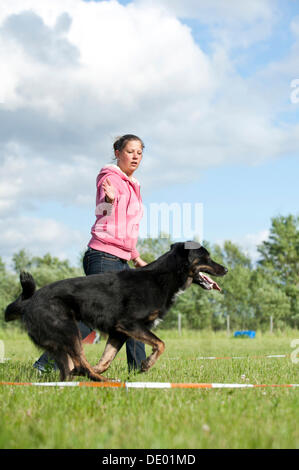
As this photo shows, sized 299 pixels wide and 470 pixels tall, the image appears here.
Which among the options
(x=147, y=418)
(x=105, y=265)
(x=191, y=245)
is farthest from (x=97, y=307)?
(x=147, y=418)

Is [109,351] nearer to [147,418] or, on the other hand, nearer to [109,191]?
[109,191]

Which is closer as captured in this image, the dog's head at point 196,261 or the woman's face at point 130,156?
the dog's head at point 196,261

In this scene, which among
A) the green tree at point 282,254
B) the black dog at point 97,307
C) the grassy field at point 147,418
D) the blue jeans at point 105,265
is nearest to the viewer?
the grassy field at point 147,418

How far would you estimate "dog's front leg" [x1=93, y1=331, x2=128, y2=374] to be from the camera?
524 cm

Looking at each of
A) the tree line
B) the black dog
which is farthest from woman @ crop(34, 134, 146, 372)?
the tree line

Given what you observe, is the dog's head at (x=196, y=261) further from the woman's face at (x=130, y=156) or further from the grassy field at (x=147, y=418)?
the grassy field at (x=147, y=418)

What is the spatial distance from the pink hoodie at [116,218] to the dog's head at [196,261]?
694 millimetres

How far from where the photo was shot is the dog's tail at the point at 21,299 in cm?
472

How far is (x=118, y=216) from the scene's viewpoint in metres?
5.62

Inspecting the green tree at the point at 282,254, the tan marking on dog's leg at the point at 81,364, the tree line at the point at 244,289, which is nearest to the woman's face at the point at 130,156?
the tan marking on dog's leg at the point at 81,364

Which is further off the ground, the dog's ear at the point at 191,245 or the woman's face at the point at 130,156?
the woman's face at the point at 130,156

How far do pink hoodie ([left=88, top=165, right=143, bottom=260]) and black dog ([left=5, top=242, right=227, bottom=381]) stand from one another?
2.38 feet

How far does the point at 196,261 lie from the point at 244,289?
4716 centimetres
